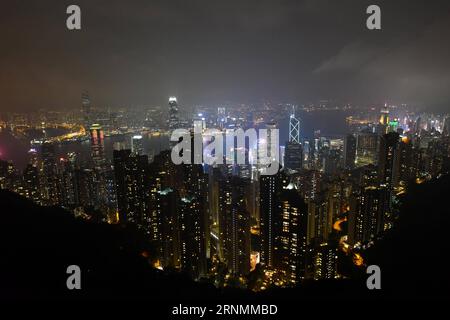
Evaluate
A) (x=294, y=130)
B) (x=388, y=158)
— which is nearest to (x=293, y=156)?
(x=294, y=130)

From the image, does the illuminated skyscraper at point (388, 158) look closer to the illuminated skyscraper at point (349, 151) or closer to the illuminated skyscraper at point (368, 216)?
the illuminated skyscraper at point (368, 216)

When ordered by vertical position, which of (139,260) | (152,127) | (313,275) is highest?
(152,127)

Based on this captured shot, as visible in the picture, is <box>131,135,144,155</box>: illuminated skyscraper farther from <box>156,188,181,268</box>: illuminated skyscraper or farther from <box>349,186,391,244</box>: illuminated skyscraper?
<box>349,186,391,244</box>: illuminated skyscraper

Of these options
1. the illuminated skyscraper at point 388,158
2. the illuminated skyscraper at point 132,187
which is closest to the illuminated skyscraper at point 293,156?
the illuminated skyscraper at point 388,158

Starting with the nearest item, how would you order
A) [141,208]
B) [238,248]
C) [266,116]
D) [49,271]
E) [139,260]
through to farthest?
[49,271] < [139,260] < [238,248] < [141,208] < [266,116]

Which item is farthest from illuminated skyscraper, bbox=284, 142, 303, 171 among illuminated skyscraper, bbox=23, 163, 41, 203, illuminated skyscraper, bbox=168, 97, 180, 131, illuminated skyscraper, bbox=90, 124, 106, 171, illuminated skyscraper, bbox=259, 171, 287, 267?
illuminated skyscraper, bbox=23, 163, 41, 203

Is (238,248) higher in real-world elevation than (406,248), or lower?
lower

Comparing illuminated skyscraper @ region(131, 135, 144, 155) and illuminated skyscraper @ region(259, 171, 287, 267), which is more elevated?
illuminated skyscraper @ region(131, 135, 144, 155)
